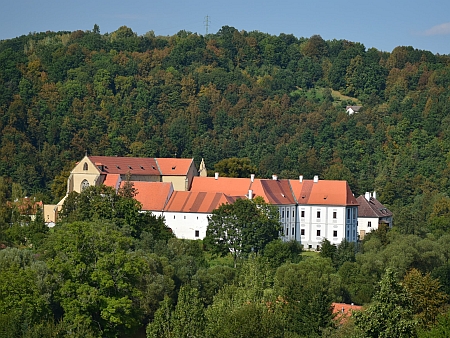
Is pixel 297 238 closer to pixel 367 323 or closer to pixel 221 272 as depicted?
pixel 221 272

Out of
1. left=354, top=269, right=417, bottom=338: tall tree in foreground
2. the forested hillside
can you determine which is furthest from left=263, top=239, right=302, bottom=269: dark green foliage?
left=354, top=269, right=417, bottom=338: tall tree in foreground

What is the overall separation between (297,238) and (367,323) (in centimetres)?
4126

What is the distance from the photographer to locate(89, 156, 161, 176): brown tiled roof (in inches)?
2970

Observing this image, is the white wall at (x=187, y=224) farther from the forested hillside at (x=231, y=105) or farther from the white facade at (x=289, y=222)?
the forested hillside at (x=231, y=105)

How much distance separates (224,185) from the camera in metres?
73.3

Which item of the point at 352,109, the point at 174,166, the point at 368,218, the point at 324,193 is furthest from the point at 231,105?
the point at 324,193

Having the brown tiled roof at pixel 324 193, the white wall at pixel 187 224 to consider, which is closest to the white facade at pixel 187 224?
the white wall at pixel 187 224

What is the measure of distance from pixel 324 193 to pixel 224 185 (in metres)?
6.80

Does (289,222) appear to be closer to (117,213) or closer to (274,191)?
(274,191)

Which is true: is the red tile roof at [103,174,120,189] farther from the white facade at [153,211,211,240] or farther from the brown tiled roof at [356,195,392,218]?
the brown tiled roof at [356,195,392,218]

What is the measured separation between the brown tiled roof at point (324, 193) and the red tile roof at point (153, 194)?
29.8 ft

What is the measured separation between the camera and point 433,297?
39812 millimetres

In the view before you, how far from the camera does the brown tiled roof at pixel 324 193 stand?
7162cm

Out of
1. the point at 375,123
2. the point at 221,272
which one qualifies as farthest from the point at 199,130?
the point at 221,272
